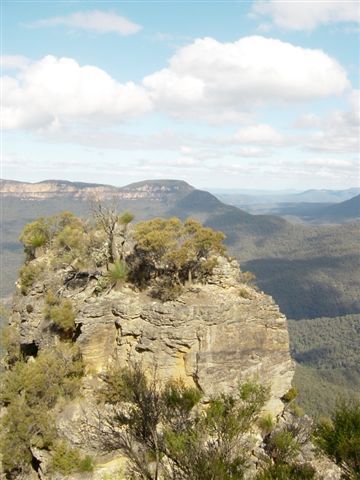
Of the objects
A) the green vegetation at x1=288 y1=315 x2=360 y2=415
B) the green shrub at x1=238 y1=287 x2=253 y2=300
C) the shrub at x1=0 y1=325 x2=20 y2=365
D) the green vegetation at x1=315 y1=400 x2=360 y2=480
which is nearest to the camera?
the green vegetation at x1=315 y1=400 x2=360 y2=480

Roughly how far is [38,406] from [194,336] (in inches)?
380

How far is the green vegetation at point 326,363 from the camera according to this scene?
10438 centimetres

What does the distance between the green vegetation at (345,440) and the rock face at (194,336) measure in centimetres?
628

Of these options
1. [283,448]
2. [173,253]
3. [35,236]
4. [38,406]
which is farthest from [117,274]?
[35,236]

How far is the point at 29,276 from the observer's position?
3123 centimetres

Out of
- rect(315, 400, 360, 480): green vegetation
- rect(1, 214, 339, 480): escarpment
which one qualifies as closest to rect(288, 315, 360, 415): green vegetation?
rect(1, 214, 339, 480): escarpment

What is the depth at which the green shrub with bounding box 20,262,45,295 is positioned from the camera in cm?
3108

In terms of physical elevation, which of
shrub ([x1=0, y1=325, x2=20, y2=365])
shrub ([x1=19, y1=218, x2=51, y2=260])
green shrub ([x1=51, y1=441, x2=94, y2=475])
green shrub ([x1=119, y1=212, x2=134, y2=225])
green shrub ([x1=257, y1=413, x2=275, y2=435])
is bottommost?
green shrub ([x1=51, y1=441, x2=94, y2=475])

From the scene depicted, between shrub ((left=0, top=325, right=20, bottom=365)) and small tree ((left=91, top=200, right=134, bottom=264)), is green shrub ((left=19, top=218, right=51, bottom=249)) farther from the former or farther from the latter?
small tree ((left=91, top=200, right=134, bottom=264))

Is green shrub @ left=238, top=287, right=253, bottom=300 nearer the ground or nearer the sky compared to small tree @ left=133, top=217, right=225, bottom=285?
nearer the ground

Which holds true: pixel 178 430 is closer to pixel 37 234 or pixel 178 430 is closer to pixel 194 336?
pixel 194 336

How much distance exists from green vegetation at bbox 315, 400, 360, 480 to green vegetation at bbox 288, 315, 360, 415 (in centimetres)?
8342

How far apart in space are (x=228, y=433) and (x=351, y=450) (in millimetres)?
4530

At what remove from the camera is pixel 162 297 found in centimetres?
2464
